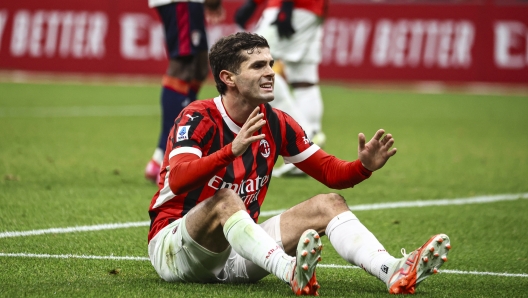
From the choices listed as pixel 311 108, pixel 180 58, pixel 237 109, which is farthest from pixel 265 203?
pixel 237 109

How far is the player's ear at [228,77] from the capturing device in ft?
13.6

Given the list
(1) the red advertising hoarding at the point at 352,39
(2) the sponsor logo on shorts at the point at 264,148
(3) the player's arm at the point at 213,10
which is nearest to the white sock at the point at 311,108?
(3) the player's arm at the point at 213,10

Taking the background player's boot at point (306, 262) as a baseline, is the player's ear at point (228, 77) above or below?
above

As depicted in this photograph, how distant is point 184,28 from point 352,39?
1182cm

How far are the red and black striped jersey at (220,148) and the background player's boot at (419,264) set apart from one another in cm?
81

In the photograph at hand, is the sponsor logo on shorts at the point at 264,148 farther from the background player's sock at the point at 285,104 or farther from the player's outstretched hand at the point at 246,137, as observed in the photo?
the background player's sock at the point at 285,104

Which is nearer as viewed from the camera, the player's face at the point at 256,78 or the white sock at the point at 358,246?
the white sock at the point at 358,246

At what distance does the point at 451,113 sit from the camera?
14.9 metres

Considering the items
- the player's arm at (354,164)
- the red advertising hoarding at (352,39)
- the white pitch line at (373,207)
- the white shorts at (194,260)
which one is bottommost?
the red advertising hoarding at (352,39)

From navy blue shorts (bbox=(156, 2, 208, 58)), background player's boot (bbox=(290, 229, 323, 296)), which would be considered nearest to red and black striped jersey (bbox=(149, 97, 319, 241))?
background player's boot (bbox=(290, 229, 323, 296))

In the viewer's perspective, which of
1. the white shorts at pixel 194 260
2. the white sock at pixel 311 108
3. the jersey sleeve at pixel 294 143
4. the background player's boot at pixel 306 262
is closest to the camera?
the background player's boot at pixel 306 262

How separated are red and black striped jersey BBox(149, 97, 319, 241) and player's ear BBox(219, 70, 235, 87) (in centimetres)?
11

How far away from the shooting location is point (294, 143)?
4355 millimetres

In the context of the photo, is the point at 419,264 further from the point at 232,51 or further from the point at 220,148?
the point at 232,51
